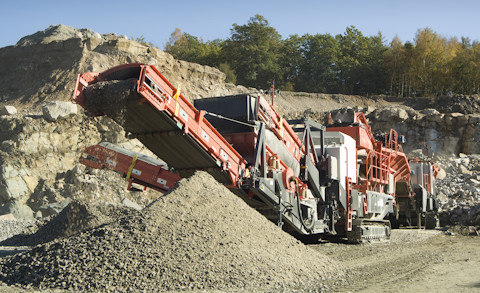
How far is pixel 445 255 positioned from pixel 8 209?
15.4m

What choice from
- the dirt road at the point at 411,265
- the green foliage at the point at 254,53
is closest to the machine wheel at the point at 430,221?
the dirt road at the point at 411,265

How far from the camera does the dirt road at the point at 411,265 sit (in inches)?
303

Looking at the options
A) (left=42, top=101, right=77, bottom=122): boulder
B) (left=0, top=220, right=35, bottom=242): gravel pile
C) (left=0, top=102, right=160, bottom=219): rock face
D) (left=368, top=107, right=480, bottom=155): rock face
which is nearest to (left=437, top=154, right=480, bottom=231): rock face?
(left=368, top=107, right=480, bottom=155): rock face

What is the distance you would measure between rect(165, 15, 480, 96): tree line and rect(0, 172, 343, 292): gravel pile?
135ft

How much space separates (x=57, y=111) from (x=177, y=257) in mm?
18253

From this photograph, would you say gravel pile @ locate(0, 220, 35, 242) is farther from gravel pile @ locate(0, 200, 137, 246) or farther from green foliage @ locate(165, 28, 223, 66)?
green foliage @ locate(165, 28, 223, 66)

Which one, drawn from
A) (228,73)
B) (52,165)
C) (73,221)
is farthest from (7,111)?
(228,73)

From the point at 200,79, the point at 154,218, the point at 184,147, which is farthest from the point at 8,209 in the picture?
the point at 200,79

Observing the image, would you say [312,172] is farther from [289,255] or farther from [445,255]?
[289,255]

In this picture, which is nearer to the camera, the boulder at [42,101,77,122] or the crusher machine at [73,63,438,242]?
the crusher machine at [73,63,438,242]

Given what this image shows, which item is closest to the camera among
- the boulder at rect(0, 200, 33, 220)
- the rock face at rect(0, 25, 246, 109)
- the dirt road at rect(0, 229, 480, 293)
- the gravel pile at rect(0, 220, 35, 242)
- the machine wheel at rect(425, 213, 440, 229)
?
the dirt road at rect(0, 229, 480, 293)

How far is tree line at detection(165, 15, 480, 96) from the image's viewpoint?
53.1m

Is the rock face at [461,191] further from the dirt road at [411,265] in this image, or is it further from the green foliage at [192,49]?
the green foliage at [192,49]

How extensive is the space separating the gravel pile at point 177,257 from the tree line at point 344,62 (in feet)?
135
